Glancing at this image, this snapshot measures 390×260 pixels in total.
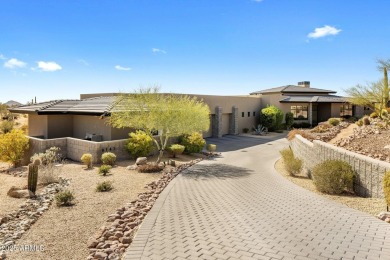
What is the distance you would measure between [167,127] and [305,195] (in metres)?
8.67

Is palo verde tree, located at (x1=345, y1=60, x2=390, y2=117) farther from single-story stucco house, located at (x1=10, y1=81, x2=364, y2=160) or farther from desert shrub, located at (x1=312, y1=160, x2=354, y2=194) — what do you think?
desert shrub, located at (x1=312, y1=160, x2=354, y2=194)

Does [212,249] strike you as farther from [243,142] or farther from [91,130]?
[243,142]

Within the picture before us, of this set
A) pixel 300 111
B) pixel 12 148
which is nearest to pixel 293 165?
pixel 12 148

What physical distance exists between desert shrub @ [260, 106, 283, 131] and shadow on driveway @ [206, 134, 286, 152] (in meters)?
3.48

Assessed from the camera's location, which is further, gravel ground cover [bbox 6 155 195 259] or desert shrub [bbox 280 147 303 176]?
desert shrub [bbox 280 147 303 176]

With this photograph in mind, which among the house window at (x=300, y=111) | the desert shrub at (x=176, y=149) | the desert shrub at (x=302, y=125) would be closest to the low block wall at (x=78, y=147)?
the desert shrub at (x=176, y=149)

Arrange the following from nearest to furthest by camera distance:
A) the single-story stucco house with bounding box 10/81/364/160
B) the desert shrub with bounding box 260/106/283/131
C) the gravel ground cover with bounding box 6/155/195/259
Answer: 1. the gravel ground cover with bounding box 6/155/195/259
2. the single-story stucco house with bounding box 10/81/364/160
3. the desert shrub with bounding box 260/106/283/131

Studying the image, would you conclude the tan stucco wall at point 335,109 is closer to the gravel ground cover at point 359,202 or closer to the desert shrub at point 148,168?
the gravel ground cover at point 359,202

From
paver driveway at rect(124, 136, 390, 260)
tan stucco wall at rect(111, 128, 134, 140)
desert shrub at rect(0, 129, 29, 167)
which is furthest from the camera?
tan stucco wall at rect(111, 128, 134, 140)

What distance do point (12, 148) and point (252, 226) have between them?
17312 mm

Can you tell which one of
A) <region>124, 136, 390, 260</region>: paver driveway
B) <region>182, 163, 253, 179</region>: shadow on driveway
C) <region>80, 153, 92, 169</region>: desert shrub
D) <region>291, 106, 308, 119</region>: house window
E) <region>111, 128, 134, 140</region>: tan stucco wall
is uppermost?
<region>291, 106, 308, 119</region>: house window

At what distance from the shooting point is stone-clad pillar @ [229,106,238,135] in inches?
1368

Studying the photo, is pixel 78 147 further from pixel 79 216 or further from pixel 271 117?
pixel 271 117

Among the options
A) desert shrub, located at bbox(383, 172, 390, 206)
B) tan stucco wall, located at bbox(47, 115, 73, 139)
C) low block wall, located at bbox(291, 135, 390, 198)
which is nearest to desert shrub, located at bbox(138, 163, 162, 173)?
low block wall, located at bbox(291, 135, 390, 198)
